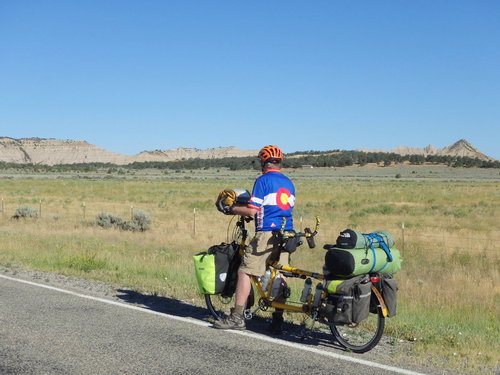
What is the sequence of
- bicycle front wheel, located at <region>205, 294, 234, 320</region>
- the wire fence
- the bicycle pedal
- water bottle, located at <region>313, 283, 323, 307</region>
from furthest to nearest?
the wire fence, bicycle front wheel, located at <region>205, 294, 234, 320</region>, the bicycle pedal, water bottle, located at <region>313, 283, 323, 307</region>

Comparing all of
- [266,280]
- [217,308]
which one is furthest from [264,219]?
[217,308]

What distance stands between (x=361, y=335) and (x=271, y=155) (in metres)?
2.22

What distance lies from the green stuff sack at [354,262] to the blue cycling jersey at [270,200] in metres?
0.83

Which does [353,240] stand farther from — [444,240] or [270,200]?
[444,240]

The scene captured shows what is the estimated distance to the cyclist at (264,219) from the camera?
6.25 meters

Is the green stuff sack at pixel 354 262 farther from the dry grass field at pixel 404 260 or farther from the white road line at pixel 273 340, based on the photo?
the dry grass field at pixel 404 260

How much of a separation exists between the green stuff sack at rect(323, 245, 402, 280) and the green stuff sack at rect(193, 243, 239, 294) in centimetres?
142

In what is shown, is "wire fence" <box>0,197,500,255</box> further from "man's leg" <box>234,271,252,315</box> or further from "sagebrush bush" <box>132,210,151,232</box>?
"man's leg" <box>234,271,252,315</box>

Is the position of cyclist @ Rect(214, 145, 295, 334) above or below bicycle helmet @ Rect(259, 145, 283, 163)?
below

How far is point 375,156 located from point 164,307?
508 feet

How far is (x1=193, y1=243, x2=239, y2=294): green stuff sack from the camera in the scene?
664 cm

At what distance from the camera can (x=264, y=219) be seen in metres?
6.29

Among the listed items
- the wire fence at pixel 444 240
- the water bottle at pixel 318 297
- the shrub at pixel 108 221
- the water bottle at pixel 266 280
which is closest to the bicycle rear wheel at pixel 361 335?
the water bottle at pixel 318 297

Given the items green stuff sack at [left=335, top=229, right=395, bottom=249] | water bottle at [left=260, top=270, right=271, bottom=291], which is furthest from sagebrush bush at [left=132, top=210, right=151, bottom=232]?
green stuff sack at [left=335, top=229, right=395, bottom=249]
